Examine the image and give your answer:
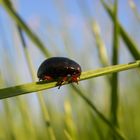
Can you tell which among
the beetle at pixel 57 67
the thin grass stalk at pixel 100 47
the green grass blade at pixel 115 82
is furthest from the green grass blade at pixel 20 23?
the thin grass stalk at pixel 100 47

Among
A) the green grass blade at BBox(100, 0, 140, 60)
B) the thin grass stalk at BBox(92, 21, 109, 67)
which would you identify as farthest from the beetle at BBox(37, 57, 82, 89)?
the thin grass stalk at BBox(92, 21, 109, 67)

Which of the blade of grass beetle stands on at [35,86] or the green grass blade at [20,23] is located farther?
the green grass blade at [20,23]

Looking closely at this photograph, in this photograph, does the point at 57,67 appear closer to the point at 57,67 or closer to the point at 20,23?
the point at 57,67

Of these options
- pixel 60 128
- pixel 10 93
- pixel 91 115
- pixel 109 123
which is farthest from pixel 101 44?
pixel 60 128

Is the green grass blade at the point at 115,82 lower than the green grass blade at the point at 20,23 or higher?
lower

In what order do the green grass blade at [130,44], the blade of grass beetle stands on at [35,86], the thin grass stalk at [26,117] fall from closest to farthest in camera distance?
the blade of grass beetle stands on at [35,86], the green grass blade at [130,44], the thin grass stalk at [26,117]

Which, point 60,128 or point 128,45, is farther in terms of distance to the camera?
point 60,128

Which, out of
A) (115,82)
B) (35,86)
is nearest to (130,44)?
(115,82)

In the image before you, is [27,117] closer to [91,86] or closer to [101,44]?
[101,44]

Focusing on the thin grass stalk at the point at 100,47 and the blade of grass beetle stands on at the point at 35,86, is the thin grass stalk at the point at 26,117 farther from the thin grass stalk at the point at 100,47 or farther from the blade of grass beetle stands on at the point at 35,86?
the blade of grass beetle stands on at the point at 35,86

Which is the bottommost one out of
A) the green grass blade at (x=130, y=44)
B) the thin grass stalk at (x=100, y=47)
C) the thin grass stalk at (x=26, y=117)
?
the thin grass stalk at (x=26, y=117)

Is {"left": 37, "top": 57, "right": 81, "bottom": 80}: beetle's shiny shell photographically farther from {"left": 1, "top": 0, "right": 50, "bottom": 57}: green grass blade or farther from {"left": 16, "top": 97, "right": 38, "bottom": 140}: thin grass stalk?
{"left": 16, "top": 97, "right": 38, "bottom": 140}: thin grass stalk
